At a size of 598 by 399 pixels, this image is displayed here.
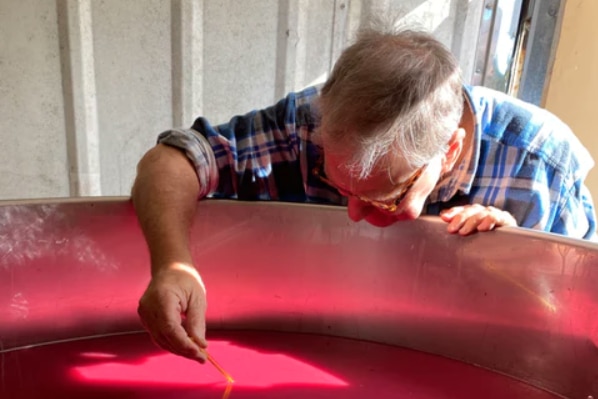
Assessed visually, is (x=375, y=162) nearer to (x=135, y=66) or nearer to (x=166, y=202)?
(x=166, y=202)

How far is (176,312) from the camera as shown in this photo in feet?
1.69

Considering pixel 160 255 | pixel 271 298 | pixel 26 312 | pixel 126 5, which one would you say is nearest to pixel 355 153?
pixel 160 255

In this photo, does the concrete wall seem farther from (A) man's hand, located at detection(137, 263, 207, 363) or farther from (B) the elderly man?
(A) man's hand, located at detection(137, 263, 207, 363)

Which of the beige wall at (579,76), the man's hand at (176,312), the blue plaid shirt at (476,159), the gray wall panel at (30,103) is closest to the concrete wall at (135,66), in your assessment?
the gray wall panel at (30,103)

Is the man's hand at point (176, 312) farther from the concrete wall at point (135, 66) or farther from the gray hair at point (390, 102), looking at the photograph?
the concrete wall at point (135, 66)

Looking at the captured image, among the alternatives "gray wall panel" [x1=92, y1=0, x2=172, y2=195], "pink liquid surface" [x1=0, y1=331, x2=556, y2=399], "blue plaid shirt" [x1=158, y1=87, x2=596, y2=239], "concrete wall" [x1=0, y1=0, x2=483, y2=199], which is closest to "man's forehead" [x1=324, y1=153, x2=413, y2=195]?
"blue plaid shirt" [x1=158, y1=87, x2=596, y2=239]

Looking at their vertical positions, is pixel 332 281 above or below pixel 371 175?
below

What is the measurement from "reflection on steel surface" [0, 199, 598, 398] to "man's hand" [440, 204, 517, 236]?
0.01 metres

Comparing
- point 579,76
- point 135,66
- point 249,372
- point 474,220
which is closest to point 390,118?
point 474,220

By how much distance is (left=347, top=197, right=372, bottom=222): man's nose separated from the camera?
24.6 inches

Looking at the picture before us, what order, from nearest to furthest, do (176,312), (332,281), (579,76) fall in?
(176,312)
(332,281)
(579,76)

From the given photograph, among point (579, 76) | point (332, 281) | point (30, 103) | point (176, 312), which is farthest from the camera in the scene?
point (579, 76)

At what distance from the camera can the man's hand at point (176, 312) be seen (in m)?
0.51

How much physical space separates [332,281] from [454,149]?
0.27 metres
